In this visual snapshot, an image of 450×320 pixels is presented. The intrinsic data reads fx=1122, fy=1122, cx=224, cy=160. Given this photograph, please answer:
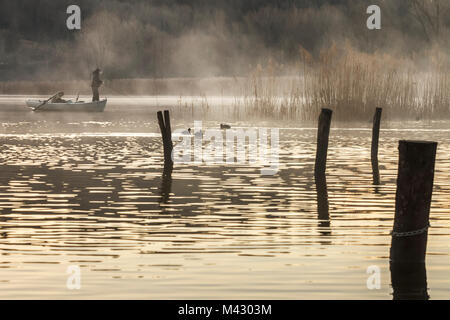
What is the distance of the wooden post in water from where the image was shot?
452 inches

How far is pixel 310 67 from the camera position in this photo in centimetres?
3616

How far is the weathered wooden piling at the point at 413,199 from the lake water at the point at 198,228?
0.23m

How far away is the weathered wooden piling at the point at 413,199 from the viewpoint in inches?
452

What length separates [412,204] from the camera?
11.6m

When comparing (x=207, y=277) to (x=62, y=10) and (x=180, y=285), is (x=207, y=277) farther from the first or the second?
(x=62, y=10)

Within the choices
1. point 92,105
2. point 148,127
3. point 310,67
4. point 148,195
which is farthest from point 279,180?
point 92,105

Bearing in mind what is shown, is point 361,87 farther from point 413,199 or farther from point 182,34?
point 182,34
